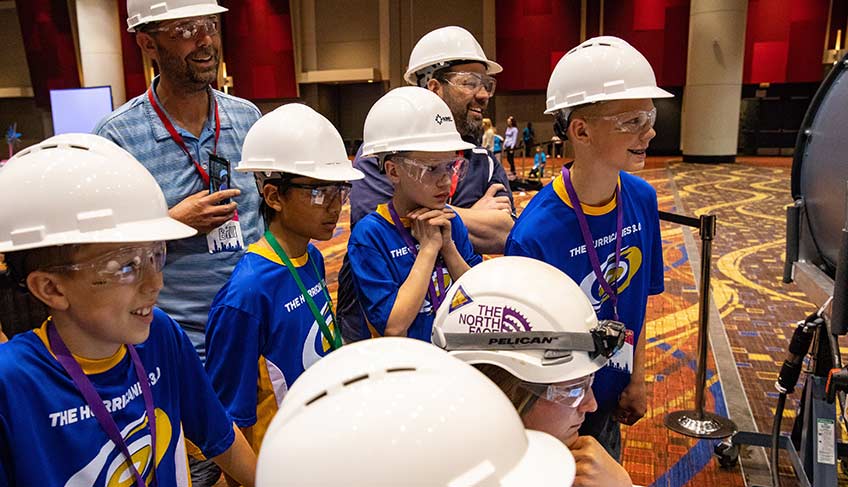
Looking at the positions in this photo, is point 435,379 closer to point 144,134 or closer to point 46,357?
point 46,357

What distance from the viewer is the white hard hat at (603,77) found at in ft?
7.93

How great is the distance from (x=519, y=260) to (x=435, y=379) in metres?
0.82

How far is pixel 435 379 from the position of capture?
0.98 meters

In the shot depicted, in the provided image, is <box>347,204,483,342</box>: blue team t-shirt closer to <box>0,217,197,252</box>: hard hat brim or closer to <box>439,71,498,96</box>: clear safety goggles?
<box>0,217,197,252</box>: hard hat brim

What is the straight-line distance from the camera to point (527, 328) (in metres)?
1.61

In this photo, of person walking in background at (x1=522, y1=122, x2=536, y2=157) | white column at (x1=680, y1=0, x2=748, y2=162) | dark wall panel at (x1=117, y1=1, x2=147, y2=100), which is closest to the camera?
white column at (x1=680, y1=0, x2=748, y2=162)

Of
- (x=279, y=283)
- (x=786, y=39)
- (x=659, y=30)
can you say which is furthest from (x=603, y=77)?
(x=786, y=39)

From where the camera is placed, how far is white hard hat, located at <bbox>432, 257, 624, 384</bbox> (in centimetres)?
158

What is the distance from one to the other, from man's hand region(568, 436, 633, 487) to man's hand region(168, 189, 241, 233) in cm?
163

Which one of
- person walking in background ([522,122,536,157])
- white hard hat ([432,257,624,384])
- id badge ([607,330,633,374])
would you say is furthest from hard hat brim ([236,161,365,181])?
person walking in background ([522,122,536,157])

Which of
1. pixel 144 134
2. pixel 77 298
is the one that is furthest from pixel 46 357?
pixel 144 134

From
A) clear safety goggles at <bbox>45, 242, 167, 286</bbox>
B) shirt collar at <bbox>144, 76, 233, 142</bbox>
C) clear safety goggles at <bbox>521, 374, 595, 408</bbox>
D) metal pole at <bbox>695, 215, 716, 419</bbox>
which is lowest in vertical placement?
metal pole at <bbox>695, 215, 716, 419</bbox>

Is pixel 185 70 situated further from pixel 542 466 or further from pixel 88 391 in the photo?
pixel 542 466

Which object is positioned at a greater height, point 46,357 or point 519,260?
point 519,260
